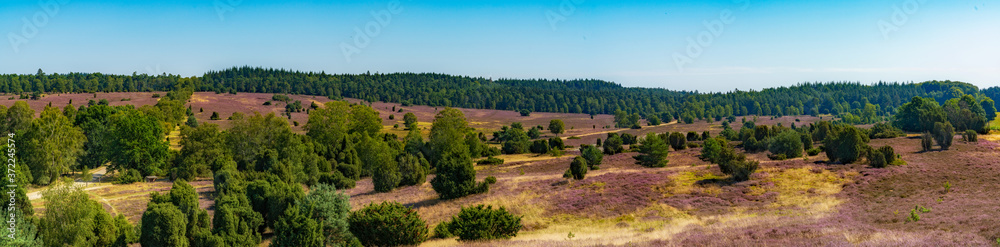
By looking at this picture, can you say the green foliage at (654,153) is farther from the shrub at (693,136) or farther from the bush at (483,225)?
the shrub at (693,136)

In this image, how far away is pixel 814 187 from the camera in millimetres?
41188

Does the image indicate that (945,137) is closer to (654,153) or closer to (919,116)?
(654,153)

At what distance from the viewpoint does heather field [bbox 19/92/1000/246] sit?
2269 cm

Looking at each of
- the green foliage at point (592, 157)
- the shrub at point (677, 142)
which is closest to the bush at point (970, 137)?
the shrub at point (677, 142)

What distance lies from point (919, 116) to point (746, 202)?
7164 centimetres

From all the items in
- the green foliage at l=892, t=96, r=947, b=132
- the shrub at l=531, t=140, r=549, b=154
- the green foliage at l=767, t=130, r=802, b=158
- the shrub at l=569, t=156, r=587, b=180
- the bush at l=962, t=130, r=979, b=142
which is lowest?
the shrub at l=531, t=140, r=549, b=154

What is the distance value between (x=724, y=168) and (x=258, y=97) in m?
183

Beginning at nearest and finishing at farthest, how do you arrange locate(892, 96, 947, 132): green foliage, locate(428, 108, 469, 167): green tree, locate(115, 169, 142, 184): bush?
locate(115, 169, 142, 184): bush < locate(428, 108, 469, 167): green tree < locate(892, 96, 947, 132): green foliage

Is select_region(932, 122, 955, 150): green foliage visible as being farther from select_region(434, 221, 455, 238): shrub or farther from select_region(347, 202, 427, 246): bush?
select_region(347, 202, 427, 246): bush

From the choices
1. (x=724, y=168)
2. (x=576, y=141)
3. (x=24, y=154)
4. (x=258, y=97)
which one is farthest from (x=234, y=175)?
(x=258, y=97)

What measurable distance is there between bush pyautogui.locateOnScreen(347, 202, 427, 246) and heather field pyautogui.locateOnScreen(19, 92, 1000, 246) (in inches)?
57.5

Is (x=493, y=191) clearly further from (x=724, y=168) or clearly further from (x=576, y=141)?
(x=576, y=141)

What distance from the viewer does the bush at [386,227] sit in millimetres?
29297

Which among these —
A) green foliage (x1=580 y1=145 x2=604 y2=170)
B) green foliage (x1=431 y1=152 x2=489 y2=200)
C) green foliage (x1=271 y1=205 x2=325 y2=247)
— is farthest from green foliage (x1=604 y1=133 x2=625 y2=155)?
green foliage (x1=271 y1=205 x2=325 y2=247)
